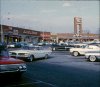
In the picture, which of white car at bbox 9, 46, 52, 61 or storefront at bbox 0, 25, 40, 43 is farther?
storefront at bbox 0, 25, 40, 43

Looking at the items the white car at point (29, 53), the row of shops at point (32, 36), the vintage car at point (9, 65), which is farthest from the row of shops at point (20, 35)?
the vintage car at point (9, 65)

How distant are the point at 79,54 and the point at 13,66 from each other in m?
20.6

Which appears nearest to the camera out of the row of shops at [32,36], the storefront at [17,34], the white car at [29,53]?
the white car at [29,53]

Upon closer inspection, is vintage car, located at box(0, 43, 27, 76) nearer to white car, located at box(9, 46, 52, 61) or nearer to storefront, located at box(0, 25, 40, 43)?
white car, located at box(9, 46, 52, 61)

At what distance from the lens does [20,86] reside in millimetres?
10570

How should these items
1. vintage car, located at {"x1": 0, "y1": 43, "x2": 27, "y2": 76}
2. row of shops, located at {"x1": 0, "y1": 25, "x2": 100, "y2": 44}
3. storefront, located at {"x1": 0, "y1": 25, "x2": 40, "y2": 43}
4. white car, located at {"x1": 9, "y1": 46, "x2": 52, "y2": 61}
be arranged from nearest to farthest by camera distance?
vintage car, located at {"x1": 0, "y1": 43, "x2": 27, "y2": 76}
white car, located at {"x1": 9, "y1": 46, "x2": 52, "y2": 61}
storefront, located at {"x1": 0, "y1": 25, "x2": 40, "y2": 43}
row of shops, located at {"x1": 0, "y1": 25, "x2": 100, "y2": 44}

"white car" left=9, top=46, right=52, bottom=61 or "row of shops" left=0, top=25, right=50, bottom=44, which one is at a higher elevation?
"row of shops" left=0, top=25, right=50, bottom=44

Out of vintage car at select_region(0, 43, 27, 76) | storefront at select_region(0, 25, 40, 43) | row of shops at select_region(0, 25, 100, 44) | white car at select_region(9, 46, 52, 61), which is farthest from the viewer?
row of shops at select_region(0, 25, 100, 44)

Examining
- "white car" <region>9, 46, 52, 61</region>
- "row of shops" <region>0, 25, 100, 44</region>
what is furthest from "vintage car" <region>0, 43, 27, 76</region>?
"row of shops" <region>0, 25, 100, 44</region>

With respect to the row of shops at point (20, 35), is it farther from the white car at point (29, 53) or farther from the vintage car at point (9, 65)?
the vintage car at point (9, 65)

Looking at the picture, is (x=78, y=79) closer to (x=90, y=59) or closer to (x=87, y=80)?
(x=87, y=80)

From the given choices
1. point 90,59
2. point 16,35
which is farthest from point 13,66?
point 16,35

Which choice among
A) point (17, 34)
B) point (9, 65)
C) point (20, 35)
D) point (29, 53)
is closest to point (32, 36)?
point (20, 35)

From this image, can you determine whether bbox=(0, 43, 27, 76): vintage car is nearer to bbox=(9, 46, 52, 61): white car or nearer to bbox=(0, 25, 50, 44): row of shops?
bbox=(9, 46, 52, 61): white car
